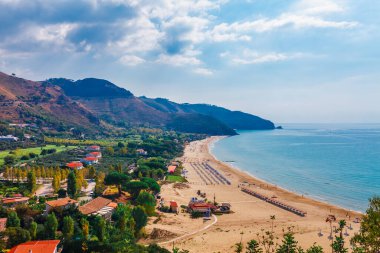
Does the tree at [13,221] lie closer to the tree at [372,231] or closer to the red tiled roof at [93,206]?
the red tiled roof at [93,206]

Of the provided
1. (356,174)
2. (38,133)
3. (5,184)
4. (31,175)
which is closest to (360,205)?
(356,174)

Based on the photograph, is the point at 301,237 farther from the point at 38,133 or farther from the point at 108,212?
the point at 38,133

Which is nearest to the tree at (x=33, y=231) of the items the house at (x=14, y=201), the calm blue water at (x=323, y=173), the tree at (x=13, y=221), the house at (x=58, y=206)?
the tree at (x=13, y=221)

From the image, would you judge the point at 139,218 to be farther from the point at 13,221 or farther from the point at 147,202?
the point at 13,221

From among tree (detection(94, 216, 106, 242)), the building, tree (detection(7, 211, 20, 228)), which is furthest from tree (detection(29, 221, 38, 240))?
the building

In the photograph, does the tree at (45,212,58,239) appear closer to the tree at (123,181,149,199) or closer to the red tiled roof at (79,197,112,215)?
the red tiled roof at (79,197,112,215)
